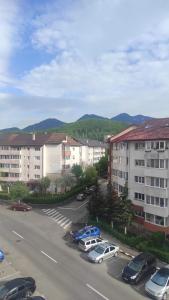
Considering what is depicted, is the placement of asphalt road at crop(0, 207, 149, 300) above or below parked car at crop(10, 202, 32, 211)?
below

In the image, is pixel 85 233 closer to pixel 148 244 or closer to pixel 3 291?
pixel 148 244

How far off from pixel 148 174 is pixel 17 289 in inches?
956

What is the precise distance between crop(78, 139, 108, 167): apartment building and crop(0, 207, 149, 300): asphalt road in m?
54.8

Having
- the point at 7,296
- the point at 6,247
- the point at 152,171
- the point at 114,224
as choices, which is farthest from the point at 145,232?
the point at 7,296

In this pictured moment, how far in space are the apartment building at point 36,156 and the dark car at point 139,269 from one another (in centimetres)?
5548

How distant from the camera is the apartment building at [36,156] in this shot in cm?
8819

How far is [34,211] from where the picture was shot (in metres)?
61.5

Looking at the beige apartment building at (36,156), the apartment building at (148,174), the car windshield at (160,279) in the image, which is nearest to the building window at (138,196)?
the apartment building at (148,174)

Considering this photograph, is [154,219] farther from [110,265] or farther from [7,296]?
[7,296]

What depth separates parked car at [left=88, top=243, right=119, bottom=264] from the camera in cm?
3623

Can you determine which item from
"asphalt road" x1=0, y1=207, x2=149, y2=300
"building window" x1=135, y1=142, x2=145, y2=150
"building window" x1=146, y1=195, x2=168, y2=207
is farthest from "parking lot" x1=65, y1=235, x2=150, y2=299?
"building window" x1=135, y1=142, x2=145, y2=150

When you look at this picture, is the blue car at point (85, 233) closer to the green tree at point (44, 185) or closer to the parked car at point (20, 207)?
the parked car at point (20, 207)

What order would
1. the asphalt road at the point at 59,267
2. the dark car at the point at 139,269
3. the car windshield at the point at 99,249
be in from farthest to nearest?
1. the car windshield at the point at 99,249
2. the dark car at the point at 139,269
3. the asphalt road at the point at 59,267

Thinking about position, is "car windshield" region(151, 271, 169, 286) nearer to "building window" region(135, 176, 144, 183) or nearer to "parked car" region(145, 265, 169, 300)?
"parked car" region(145, 265, 169, 300)
